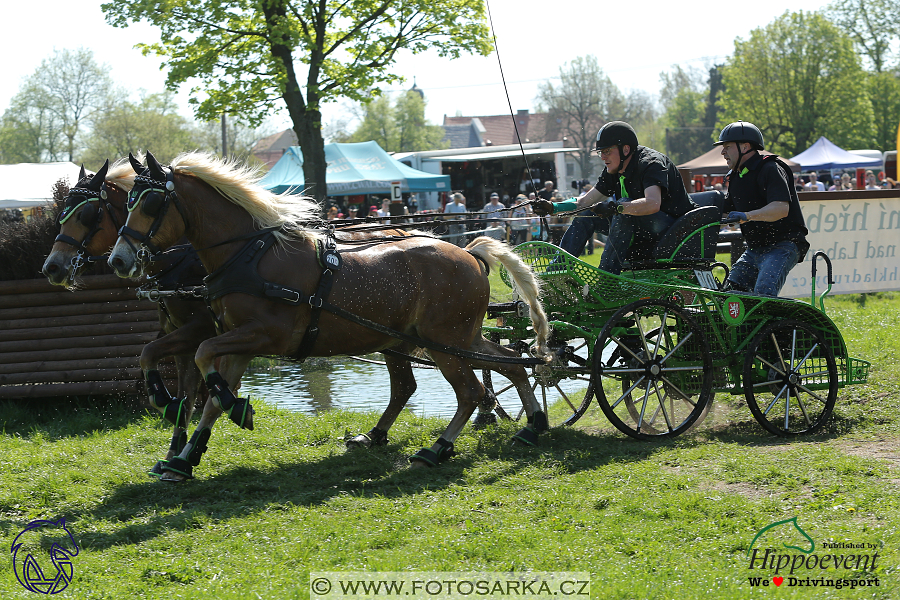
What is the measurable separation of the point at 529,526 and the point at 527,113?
94.7 meters

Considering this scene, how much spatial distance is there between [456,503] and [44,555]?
2126 mm

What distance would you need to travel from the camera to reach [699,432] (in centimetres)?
676

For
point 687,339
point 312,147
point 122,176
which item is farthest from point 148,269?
point 312,147

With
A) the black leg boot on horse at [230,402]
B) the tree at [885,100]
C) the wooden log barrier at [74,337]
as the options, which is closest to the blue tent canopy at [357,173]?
the wooden log barrier at [74,337]

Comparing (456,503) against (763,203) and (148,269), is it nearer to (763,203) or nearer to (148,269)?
(148,269)

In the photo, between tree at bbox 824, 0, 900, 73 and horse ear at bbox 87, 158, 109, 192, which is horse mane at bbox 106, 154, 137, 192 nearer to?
horse ear at bbox 87, 158, 109, 192

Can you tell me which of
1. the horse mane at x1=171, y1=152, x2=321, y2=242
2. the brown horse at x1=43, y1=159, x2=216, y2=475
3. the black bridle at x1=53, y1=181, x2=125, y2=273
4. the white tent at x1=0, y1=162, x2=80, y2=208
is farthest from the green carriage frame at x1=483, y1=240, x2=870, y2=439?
the white tent at x1=0, y1=162, x2=80, y2=208

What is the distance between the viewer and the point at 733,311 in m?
6.50

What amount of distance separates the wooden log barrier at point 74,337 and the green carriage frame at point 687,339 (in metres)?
3.60

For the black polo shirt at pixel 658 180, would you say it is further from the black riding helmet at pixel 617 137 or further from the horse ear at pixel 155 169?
the horse ear at pixel 155 169

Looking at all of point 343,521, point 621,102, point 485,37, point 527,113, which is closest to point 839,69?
point 621,102

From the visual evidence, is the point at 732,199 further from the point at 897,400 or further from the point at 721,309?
the point at 897,400

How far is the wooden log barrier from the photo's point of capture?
781 centimetres

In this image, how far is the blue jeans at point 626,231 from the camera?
6.84 m
